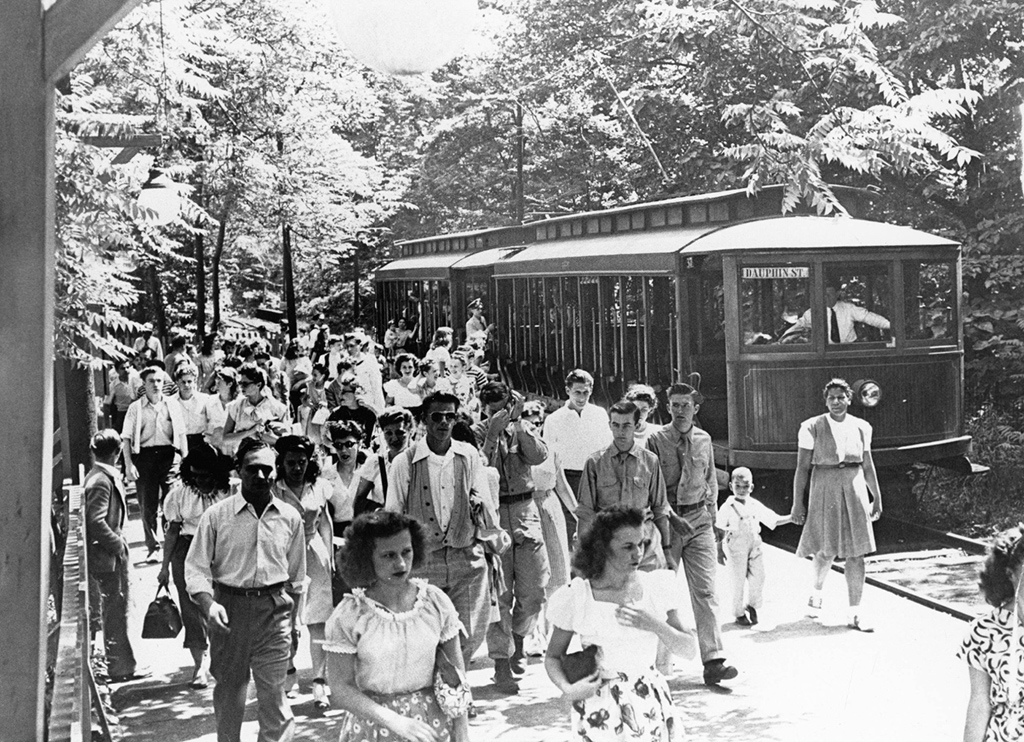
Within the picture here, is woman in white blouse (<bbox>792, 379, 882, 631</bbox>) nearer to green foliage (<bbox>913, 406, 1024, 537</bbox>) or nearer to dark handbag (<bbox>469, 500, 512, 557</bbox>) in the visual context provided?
dark handbag (<bbox>469, 500, 512, 557</bbox>)

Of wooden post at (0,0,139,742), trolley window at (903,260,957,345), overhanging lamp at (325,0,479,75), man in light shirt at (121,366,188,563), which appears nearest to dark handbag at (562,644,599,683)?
wooden post at (0,0,139,742)

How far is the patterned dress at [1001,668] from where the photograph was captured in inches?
165

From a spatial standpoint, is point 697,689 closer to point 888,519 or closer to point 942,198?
point 888,519

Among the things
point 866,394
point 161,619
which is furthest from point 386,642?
point 866,394

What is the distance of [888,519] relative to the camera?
13.9 meters

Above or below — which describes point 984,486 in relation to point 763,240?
below

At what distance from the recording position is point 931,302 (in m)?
14.2

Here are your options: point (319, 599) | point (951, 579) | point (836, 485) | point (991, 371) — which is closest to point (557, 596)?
point (319, 599)

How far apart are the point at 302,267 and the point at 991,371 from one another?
11025mm

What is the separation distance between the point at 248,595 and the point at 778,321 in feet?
27.5

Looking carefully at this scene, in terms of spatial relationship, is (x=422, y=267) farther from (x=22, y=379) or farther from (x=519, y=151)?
(x=22, y=379)

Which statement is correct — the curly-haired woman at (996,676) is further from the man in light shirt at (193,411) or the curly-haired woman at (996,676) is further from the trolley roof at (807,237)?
the trolley roof at (807,237)

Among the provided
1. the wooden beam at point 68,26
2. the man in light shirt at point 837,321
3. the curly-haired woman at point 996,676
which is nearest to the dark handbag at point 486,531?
the curly-haired woman at point 996,676

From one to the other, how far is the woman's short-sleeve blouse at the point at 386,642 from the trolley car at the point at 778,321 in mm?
8871
